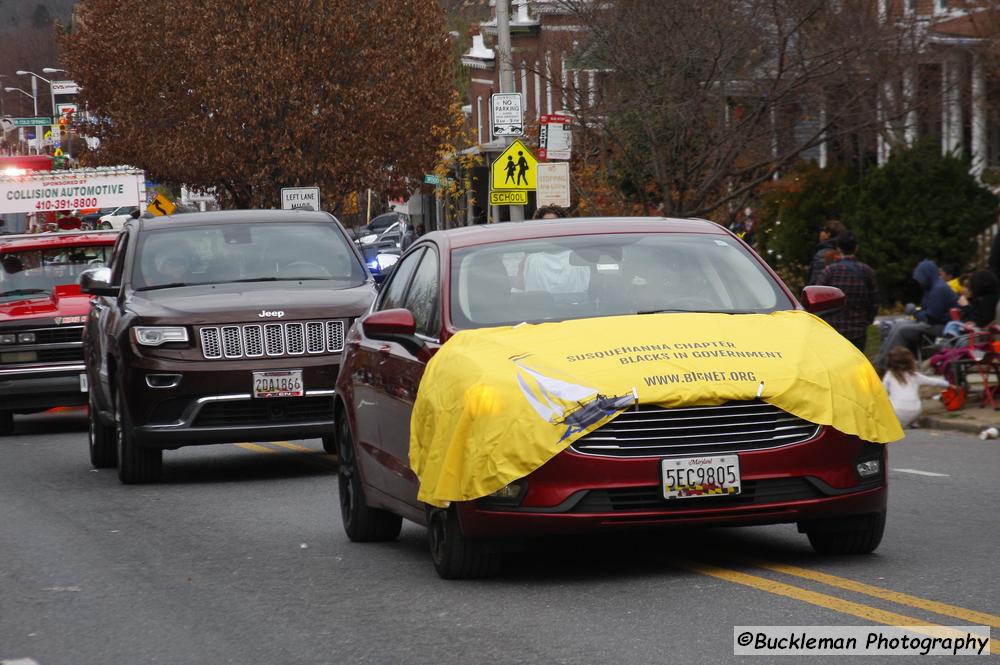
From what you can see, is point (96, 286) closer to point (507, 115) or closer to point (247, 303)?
point (247, 303)

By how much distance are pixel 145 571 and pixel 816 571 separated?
132 inches

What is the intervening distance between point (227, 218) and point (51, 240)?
220 inches

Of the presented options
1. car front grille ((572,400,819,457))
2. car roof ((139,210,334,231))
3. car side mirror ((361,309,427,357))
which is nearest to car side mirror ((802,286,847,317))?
car front grille ((572,400,819,457))

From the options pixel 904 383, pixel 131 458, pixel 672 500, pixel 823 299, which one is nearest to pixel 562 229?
pixel 823 299

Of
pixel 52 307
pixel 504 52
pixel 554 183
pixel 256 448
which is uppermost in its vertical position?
pixel 504 52

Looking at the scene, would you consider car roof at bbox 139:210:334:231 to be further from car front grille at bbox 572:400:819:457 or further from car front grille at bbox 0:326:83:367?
car front grille at bbox 572:400:819:457

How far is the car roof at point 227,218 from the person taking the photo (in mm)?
15094

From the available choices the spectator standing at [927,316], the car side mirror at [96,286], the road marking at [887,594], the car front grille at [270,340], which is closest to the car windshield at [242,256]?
the car side mirror at [96,286]

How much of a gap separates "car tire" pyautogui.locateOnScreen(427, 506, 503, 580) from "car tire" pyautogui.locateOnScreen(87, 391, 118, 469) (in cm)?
734

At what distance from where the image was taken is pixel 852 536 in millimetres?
8484

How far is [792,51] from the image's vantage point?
24.2m

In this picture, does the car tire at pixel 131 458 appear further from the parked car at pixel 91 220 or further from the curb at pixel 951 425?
the parked car at pixel 91 220

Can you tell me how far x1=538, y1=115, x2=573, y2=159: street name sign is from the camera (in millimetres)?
25062

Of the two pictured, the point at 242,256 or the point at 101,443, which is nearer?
the point at 242,256
